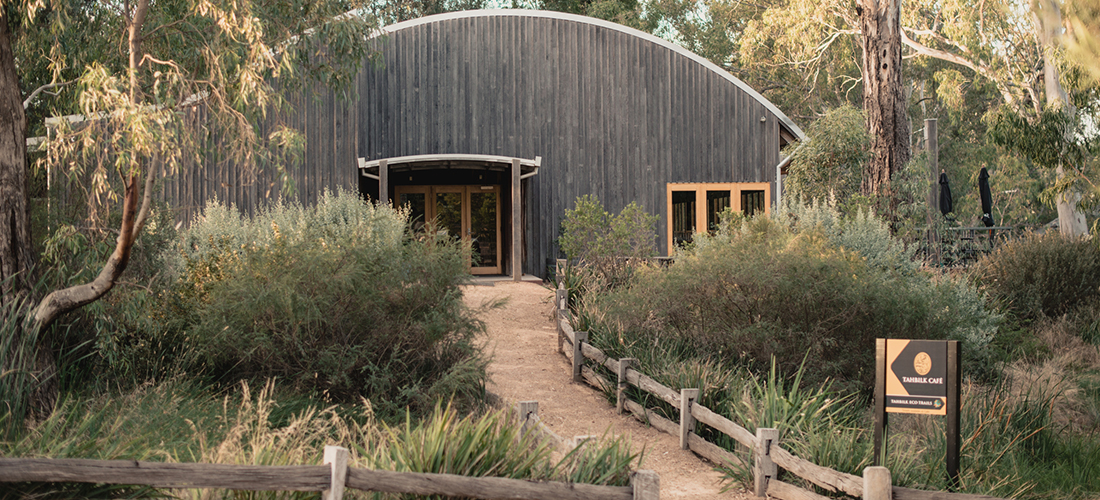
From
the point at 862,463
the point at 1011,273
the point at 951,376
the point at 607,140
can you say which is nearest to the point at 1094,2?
the point at 951,376

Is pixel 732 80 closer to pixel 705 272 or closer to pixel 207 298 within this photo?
pixel 705 272

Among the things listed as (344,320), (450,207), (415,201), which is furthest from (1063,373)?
(415,201)

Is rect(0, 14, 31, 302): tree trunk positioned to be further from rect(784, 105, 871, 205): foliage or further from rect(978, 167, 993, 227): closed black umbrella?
rect(978, 167, 993, 227): closed black umbrella

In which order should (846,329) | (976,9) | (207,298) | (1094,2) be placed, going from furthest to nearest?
1. (976,9)
2. (846,329)
3. (207,298)
4. (1094,2)

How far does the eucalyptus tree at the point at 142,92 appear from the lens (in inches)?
230

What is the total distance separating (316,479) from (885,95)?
11.4 meters

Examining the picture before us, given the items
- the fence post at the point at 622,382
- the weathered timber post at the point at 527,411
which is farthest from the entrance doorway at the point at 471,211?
the weathered timber post at the point at 527,411

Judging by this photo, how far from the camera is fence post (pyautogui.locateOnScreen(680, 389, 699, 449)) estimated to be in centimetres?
712

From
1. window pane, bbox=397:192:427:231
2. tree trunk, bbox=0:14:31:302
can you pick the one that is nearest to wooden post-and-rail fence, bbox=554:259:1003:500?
tree trunk, bbox=0:14:31:302

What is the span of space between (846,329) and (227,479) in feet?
20.0

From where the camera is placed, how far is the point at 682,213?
1791 cm

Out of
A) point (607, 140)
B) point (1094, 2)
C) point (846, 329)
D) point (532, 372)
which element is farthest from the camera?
point (607, 140)

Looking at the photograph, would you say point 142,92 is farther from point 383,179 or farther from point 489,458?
point 383,179

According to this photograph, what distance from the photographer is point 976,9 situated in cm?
2142
